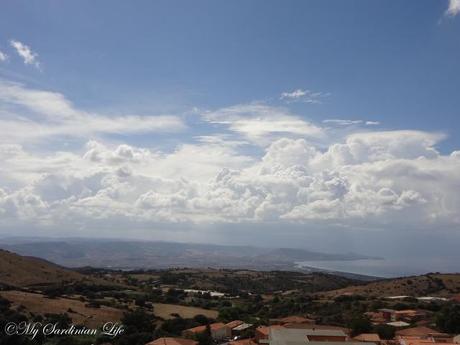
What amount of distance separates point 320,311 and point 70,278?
3925 centimetres

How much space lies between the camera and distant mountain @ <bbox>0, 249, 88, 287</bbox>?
230 feet

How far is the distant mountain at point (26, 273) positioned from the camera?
2756 inches

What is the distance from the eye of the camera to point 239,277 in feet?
401

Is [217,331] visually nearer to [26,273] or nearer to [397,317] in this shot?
[397,317]

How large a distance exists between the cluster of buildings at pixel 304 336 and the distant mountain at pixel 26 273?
32.0 metres

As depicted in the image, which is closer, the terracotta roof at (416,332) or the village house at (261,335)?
the village house at (261,335)

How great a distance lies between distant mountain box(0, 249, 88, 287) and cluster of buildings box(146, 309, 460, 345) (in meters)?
32.0

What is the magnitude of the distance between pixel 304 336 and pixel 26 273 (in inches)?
1986

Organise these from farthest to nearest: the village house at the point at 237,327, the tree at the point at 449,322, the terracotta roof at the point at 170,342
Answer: the village house at the point at 237,327, the tree at the point at 449,322, the terracotta roof at the point at 170,342

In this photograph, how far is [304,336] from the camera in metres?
37.6

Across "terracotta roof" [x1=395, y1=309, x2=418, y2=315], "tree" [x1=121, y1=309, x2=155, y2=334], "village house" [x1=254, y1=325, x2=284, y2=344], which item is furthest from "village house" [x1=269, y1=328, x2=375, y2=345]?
"terracotta roof" [x1=395, y1=309, x2=418, y2=315]

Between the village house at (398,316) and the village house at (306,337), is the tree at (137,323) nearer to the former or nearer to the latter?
the village house at (306,337)

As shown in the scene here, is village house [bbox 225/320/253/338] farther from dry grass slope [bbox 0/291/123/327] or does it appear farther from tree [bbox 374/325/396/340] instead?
tree [bbox 374/325/396/340]

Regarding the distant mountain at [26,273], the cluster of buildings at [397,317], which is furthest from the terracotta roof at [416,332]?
the distant mountain at [26,273]
